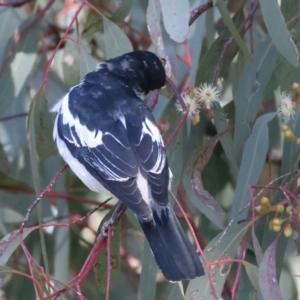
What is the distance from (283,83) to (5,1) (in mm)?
1076

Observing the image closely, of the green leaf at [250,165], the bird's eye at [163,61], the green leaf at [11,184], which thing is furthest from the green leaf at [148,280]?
the green leaf at [11,184]

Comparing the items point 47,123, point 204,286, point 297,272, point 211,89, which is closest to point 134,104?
point 211,89

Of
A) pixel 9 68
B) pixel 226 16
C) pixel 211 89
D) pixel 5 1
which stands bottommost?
pixel 211 89

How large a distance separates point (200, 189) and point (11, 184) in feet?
2.46

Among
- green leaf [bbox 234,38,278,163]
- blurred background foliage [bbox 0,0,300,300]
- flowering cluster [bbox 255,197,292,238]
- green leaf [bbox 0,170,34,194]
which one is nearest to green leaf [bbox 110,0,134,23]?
blurred background foliage [bbox 0,0,300,300]

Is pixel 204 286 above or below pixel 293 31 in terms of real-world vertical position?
below

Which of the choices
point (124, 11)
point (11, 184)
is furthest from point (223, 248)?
point (11, 184)

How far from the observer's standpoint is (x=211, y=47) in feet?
6.90

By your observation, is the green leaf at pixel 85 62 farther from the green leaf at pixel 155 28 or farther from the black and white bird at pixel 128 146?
the green leaf at pixel 155 28

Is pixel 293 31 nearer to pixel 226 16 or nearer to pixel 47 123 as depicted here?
pixel 226 16

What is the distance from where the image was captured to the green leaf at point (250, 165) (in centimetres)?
182

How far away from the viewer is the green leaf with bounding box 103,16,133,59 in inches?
76.0

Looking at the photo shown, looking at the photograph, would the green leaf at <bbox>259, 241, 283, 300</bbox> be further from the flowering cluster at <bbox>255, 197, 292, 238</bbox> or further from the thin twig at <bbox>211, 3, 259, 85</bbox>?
the thin twig at <bbox>211, 3, 259, 85</bbox>

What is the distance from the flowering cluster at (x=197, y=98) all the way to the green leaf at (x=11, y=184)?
714 mm
